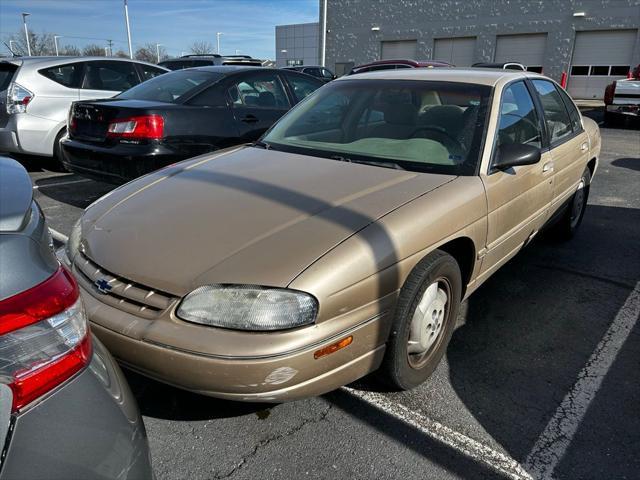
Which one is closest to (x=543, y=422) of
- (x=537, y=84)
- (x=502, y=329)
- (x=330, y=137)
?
(x=502, y=329)

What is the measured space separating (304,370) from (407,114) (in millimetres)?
2038

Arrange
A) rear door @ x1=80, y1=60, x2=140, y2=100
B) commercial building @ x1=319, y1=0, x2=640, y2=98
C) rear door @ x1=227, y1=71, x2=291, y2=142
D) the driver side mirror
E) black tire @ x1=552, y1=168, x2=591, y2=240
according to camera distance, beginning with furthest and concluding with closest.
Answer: commercial building @ x1=319, y1=0, x2=640, y2=98, rear door @ x1=80, y1=60, x2=140, y2=100, rear door @ x1=227, y1=71, x2=291, y2=142, black tire @ x1=552, y1=168, x2=591, y2=240, the driver side mirror

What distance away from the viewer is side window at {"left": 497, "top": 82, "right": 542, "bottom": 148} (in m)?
3.24

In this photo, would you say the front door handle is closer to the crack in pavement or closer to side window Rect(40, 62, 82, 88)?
side window Rect(40, 62, 82, 88)

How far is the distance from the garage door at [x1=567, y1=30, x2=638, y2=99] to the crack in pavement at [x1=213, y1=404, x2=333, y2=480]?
27.3 m

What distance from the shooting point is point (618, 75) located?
24422 millimetres

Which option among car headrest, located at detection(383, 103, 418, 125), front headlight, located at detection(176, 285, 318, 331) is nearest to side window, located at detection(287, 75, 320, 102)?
car headrest, located at detection(383, 103, 418, 125)

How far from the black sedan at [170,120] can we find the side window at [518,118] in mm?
2948

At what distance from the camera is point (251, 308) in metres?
1.93

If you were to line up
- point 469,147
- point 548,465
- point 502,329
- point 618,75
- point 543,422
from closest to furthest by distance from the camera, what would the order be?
point 548,465 → point 543,422 → point 469,147 → point 502,329 → point 618,75

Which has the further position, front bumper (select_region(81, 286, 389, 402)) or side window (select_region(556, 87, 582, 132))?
side window (select_region(556, 87, 582, 132))

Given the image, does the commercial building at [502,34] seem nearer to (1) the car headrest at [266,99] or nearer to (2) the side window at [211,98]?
(1) the car headrest at [266,99]

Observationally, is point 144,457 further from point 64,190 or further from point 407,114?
point 64,190

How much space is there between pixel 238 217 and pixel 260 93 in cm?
387
